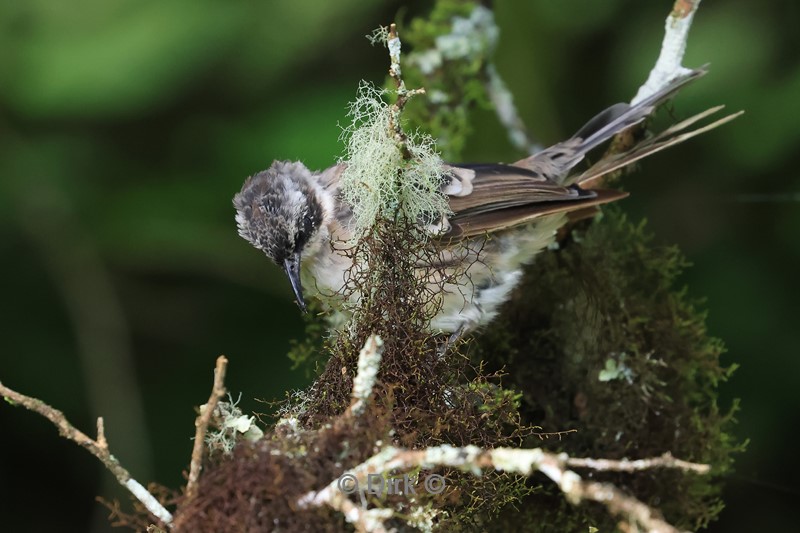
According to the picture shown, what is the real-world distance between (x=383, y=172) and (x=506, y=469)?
42.6 inches

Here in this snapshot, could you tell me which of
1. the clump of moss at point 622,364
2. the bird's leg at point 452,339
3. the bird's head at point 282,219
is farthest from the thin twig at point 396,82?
the clump of moss at point 622,364

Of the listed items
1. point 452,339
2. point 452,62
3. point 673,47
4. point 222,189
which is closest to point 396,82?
point 452,339

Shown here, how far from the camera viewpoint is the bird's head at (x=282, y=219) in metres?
3.38

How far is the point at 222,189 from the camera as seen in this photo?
14.9 ft

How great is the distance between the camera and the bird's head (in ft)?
11.1

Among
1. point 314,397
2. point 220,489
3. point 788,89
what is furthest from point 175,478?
point 788,89

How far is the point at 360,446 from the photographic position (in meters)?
2.00

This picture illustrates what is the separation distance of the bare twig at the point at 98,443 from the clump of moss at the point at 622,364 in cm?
156

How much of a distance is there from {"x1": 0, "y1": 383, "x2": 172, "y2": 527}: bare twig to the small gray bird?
120cm

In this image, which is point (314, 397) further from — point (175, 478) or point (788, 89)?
point (788, 89)

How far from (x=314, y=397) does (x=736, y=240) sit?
111 inches

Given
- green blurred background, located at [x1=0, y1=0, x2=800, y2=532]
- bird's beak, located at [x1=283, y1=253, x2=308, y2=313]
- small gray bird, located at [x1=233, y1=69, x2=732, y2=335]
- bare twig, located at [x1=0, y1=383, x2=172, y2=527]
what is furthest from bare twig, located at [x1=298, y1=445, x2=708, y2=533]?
green blurred background, located at [x1=0, y1=0, x2=800, y2=532]

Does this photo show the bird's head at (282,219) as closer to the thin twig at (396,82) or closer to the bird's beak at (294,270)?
the bird's beak at (294,270)

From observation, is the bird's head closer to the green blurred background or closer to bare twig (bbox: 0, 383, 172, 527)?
the green blurred background
